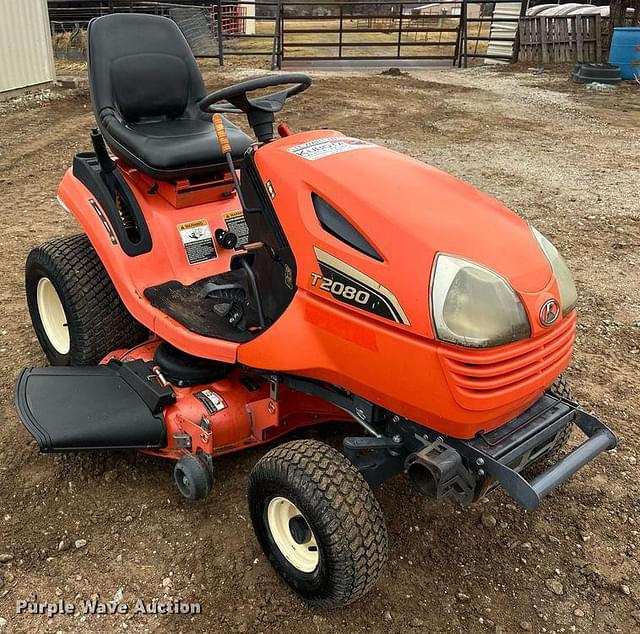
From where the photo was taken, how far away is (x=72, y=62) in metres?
13.5

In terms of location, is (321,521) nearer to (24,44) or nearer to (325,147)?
(325,147)

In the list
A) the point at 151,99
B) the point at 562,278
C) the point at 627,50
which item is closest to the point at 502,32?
the point at 627,50

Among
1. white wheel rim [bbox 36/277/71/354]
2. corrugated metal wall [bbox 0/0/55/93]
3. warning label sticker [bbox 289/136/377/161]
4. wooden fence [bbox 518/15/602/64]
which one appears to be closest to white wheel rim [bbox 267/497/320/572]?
warning label sticker [bbox 289/136/377/161]

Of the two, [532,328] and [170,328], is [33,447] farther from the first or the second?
[532,328]

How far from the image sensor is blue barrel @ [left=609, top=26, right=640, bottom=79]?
437 inches

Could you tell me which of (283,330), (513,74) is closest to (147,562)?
(283,330)

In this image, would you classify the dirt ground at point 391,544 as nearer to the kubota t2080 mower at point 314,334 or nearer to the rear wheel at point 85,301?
the kubota t2080 mower at point 314,334

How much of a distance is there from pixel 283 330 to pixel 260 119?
31.7 inches

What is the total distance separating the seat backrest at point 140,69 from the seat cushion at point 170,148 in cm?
17

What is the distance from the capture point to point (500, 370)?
68.3 inches

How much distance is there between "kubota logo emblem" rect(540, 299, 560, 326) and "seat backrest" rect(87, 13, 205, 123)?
7.03 feet

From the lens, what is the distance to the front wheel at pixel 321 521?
72.2 inches

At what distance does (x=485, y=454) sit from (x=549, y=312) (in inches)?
16.6

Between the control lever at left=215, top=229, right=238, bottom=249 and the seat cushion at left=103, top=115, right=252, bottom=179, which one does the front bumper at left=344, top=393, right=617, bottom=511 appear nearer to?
the control lever at left=215, top=229, right=238, bottom=249
